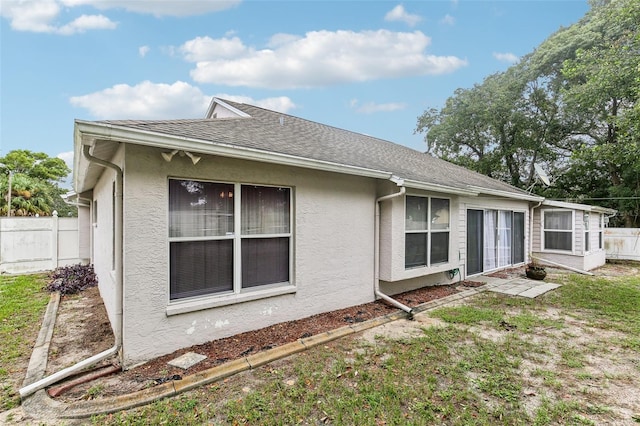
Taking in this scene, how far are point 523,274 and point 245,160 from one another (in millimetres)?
9771

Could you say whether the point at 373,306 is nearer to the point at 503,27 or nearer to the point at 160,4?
the point at 160,4

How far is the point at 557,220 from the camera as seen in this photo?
Answer: 11.5 m

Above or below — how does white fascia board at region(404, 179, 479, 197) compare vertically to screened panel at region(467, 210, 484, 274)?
above

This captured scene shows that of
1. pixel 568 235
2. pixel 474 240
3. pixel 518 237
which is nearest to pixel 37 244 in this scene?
pixel 474 240

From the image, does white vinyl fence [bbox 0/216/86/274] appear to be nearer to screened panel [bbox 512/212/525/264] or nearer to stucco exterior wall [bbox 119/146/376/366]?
stucco exterior wall [bbox 119/146/376/366]

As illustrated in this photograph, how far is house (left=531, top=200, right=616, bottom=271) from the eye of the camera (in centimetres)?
1087

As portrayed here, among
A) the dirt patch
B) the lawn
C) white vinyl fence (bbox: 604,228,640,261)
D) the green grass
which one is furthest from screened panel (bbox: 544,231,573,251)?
the green grass

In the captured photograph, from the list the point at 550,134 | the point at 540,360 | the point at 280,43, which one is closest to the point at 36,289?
the point at 540,360

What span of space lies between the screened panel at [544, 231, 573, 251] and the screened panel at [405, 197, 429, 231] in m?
7.90

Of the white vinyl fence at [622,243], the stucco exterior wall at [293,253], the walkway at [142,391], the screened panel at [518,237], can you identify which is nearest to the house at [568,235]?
the screened panel at [518,237]

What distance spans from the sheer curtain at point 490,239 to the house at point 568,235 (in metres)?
3.18

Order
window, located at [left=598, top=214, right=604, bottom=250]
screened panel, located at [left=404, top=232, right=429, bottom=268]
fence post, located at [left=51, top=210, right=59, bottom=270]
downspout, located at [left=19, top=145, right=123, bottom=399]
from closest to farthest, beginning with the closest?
downspout, located at [left=19, top=145, right=123, bottom=399] → screened panel, located at [left=404, top=232, right=429, bottom=268] → fence post, located at [left=51, top=210, right=59, bottom=270] → window, located at [left=598, top=214, right=604, bottom=250]

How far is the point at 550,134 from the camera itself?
20.7 m

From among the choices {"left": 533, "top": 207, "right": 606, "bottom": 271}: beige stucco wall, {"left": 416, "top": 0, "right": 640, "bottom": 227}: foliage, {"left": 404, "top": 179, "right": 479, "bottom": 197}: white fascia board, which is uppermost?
{"left": 416, "top": 0, "right": 640, "bottom": 227}: foliage
